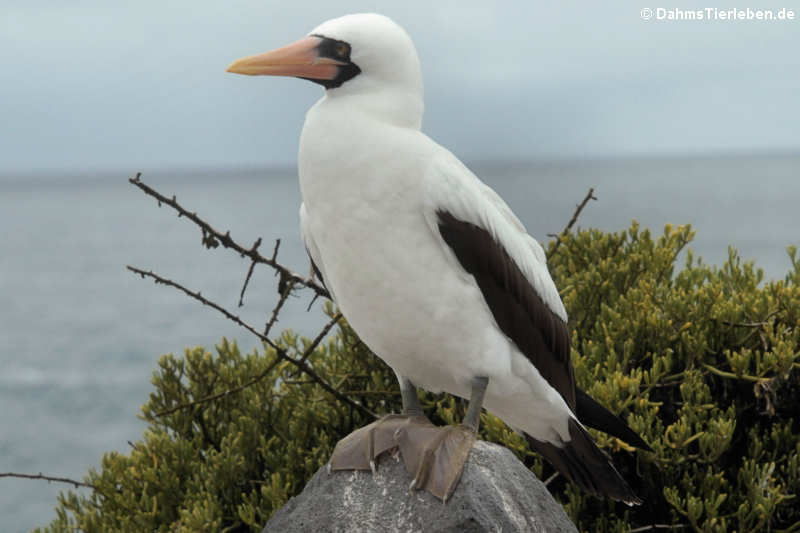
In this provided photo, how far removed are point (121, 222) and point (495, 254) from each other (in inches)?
3768

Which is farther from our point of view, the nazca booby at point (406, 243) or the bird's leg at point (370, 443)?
the bird's leg at point (370, 443)

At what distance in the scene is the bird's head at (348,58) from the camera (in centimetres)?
345

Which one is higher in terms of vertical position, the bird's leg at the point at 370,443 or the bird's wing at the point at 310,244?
the bird's wing at the point at 310,244

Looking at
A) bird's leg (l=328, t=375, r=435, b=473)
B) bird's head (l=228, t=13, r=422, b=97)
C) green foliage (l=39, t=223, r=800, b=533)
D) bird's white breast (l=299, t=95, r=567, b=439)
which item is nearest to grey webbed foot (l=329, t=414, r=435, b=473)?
bird's leg (l=328, t=375, r=435, b=473)

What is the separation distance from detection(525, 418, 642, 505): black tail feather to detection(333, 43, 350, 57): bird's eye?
1799 mm

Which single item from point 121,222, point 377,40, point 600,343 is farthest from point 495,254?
point 121,222

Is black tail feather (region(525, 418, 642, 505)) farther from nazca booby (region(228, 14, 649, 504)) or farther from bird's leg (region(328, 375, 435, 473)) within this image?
bird's leg (region(328, 375, 435, 473))

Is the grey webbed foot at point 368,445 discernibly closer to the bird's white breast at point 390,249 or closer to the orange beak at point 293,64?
the bird's white breast at point 390,249

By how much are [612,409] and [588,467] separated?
466 millimetres

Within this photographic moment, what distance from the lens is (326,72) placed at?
3465 millimetres

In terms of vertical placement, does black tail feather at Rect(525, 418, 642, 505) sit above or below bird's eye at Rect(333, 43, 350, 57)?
below

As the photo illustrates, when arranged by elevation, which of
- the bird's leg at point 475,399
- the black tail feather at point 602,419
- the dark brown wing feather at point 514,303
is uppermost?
the dark brown wing feather at point 514,303

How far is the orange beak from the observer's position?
3451mm

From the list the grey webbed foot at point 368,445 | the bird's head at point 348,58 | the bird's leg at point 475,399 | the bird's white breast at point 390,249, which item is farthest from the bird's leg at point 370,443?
the bird's head at point 348,58
